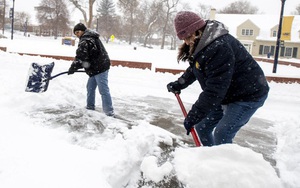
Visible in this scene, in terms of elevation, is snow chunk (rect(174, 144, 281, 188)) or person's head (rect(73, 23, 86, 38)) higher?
person's head (rect(73, 23, 86, 38))

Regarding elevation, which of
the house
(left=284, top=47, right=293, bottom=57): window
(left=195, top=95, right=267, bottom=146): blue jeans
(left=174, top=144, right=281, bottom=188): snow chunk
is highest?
the house

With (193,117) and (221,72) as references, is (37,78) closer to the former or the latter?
(193,117)

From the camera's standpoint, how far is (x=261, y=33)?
42.7 metres

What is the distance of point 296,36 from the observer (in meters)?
39.8

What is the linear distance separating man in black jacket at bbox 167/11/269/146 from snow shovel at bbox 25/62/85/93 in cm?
290

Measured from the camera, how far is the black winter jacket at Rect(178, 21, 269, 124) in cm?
221

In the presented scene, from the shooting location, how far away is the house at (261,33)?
40.6 metres

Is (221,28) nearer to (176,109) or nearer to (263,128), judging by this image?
(263,128)

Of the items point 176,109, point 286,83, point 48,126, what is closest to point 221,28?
point 48,126

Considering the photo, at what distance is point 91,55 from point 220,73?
2.71 metres

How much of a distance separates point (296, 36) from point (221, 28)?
42.9 metres

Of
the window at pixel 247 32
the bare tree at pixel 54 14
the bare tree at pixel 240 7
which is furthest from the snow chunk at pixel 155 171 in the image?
the bare tree at pixel 240 7

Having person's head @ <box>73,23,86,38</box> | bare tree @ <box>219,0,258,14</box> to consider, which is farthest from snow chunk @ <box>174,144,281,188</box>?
bare tree @ <box>219,0,258,14</box>

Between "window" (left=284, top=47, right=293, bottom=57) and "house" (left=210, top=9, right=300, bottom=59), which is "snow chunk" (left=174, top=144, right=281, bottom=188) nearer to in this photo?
"house" (left=210, top=9, right=300, bottom=59)
